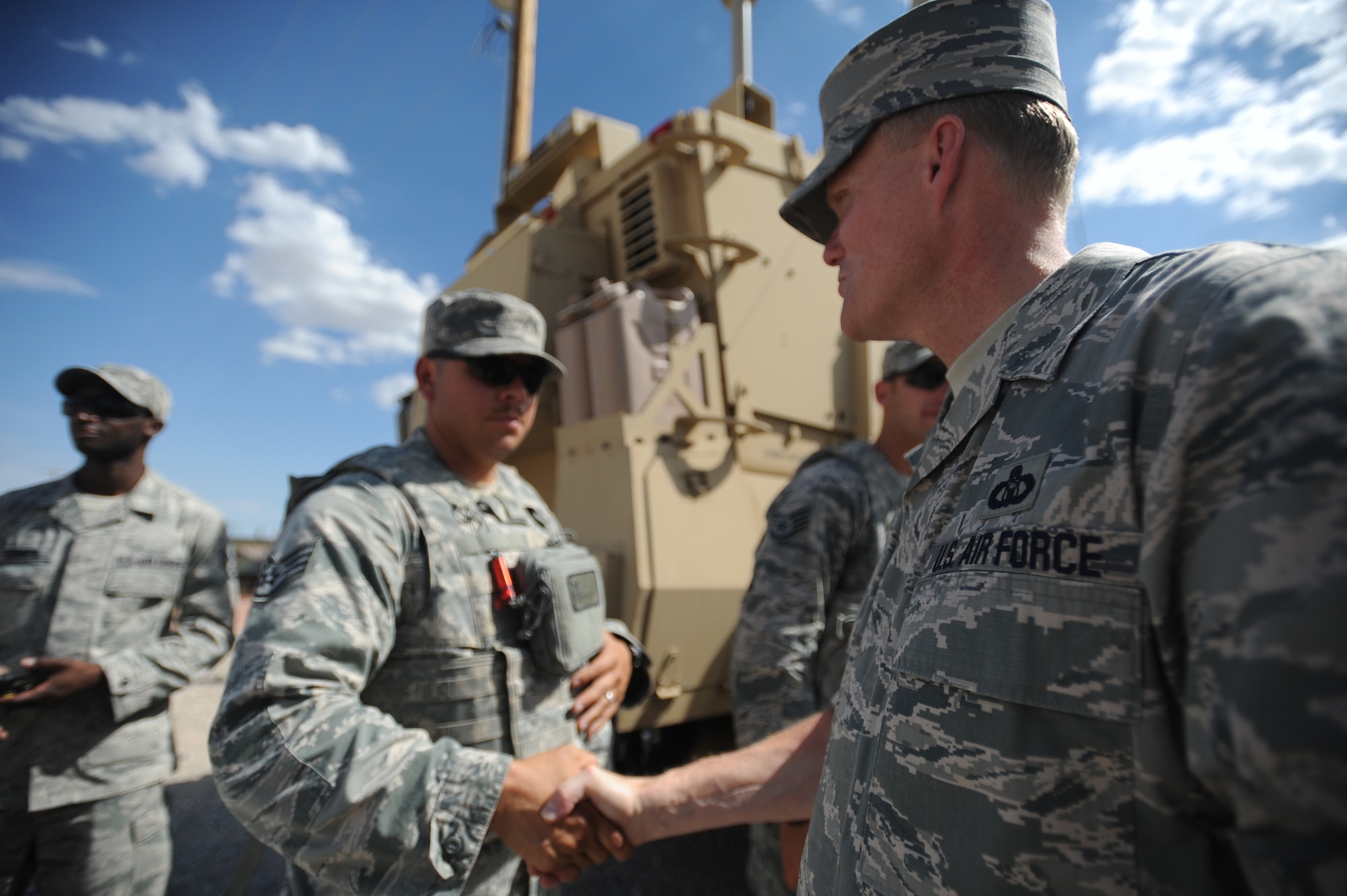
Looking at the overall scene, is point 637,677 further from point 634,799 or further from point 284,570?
point 284,570

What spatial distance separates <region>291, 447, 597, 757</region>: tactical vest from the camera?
163 centimetres

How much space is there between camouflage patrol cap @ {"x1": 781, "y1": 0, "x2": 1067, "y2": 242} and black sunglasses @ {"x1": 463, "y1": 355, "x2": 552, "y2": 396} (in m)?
1.16

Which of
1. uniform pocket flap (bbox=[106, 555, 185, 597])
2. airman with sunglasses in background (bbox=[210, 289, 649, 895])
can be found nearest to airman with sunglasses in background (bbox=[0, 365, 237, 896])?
uniform pocket flap (bbox=[106, 555, 185, 597])

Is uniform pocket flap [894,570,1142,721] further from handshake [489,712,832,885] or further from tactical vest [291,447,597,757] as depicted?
tactical vest [291,447,597,757]

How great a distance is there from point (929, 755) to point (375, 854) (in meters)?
1.09

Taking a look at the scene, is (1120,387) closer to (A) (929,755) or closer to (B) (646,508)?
(A) (929,755)

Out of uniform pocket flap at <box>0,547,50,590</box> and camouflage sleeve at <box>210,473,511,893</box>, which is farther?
uniform pocket flap at <box>0,547,50,590</box>

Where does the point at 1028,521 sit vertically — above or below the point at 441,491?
below

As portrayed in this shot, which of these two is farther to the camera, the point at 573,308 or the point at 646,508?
the point at 573,308

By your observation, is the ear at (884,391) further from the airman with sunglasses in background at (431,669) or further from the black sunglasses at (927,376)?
the airman with sunglasses in background at (431,669)

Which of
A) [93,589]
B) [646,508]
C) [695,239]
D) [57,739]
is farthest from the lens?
[695,239]

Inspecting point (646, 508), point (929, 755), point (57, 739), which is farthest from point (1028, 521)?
point (57, 739)

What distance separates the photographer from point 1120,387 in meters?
0.65

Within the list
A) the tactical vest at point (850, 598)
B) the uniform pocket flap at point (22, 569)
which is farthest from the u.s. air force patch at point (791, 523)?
the uniform pocket flap at point (22, 569)
